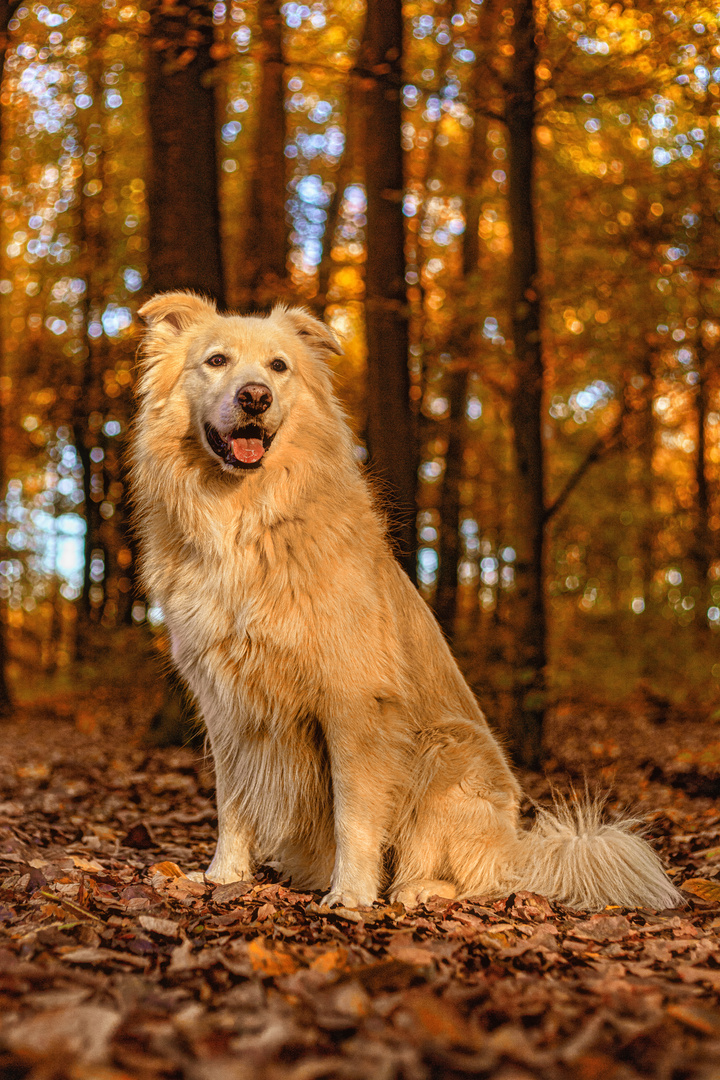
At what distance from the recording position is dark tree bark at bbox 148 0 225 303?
745cm

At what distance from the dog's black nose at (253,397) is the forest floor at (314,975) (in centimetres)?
194

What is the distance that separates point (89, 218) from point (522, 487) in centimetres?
1171

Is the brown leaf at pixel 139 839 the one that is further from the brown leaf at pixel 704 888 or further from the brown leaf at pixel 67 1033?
the brown leaf at pixel 67 1033

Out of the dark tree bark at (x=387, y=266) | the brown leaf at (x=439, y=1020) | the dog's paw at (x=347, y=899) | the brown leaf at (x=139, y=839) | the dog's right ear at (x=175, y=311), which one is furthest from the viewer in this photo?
the dark tree bark at (x=387, y=266)

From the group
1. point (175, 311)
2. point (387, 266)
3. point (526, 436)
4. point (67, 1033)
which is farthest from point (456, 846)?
point (387, 266)

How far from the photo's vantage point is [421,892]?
3758 millimetres

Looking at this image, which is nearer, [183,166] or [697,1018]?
[697,1018]

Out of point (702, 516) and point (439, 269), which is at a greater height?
point (439, 269)

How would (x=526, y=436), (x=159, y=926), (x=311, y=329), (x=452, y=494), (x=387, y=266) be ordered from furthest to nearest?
(x=452, y=494), (x=387, y=266), (x=526, y=436), (x=311, y=329), (x=159, y=926)

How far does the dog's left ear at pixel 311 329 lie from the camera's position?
14.1 ft

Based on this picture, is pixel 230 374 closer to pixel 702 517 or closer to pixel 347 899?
pixel 347 899

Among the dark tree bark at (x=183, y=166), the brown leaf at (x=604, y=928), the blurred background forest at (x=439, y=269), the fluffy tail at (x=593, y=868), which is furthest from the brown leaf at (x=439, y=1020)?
the dark tree bark at (x=183, y=166)

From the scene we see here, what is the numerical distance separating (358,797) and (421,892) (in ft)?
1.62

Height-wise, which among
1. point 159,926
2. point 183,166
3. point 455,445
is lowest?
point 159,926
